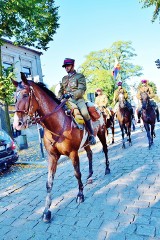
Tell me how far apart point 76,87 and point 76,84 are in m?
0.08

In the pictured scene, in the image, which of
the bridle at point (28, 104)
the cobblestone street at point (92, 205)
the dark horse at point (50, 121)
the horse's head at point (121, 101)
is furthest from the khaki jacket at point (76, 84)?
the horse's head at point (121, 101)

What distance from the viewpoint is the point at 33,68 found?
30.7m

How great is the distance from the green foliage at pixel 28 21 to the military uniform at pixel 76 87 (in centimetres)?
800

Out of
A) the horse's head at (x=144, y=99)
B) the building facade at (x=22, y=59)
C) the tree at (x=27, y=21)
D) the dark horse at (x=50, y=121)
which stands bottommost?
the dark horse at (x=50, y=121)

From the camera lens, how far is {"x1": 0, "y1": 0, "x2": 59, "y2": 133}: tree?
11531 mm

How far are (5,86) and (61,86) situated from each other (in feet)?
22.1

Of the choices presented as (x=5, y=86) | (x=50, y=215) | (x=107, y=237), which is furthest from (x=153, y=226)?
(x=5, y=86)

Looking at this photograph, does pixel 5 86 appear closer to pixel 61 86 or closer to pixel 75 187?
pixel 61 86

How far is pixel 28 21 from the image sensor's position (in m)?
13.5

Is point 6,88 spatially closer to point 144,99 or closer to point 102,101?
point 102,101

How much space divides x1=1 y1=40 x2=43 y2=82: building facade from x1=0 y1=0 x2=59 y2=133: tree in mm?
10644

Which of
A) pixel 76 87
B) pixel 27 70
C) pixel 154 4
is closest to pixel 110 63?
pixel 27 70

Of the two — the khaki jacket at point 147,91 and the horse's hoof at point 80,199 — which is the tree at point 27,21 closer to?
the khaki jacket at point 147,91

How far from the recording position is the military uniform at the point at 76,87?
523cm
